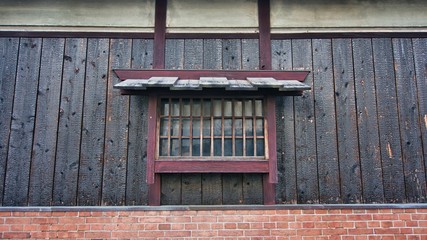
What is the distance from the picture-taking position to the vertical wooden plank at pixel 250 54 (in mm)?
4684

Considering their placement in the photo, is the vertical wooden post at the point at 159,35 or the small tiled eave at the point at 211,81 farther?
the vertical wooden post at the point at 159,35

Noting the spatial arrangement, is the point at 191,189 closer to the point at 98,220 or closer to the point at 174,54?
the point at 98,220

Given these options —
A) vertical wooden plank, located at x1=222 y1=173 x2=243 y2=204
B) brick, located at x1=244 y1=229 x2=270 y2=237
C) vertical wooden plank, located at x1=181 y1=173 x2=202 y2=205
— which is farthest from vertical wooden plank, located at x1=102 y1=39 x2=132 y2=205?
brick, located at x1=244 y1=229 x2=270 y2=237

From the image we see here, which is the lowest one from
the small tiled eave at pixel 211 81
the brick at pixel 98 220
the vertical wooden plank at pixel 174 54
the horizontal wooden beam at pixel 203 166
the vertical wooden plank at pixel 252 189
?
the brick at pixel 98 220

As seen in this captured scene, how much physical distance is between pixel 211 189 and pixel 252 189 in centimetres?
52

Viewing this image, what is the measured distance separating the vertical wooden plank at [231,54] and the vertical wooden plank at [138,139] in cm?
100

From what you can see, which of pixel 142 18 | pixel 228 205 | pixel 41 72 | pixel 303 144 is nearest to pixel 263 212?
pixel 228 205

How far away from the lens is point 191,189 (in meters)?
4.36

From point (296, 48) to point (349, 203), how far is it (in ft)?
7.05

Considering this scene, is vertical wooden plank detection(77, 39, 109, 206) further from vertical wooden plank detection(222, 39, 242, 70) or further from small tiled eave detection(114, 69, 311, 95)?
vertical wooden plank detection(222, 39, 242, 70)

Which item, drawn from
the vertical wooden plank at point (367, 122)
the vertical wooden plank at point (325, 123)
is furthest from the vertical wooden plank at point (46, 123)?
the vertical wooden plank at point (367, 122)

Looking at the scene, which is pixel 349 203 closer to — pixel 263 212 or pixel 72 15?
pixel 263 212

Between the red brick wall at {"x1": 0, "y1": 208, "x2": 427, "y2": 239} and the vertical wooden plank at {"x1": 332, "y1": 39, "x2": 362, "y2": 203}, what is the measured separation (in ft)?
0.99

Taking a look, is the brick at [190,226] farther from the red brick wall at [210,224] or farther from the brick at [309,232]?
the brick at [309,232]
